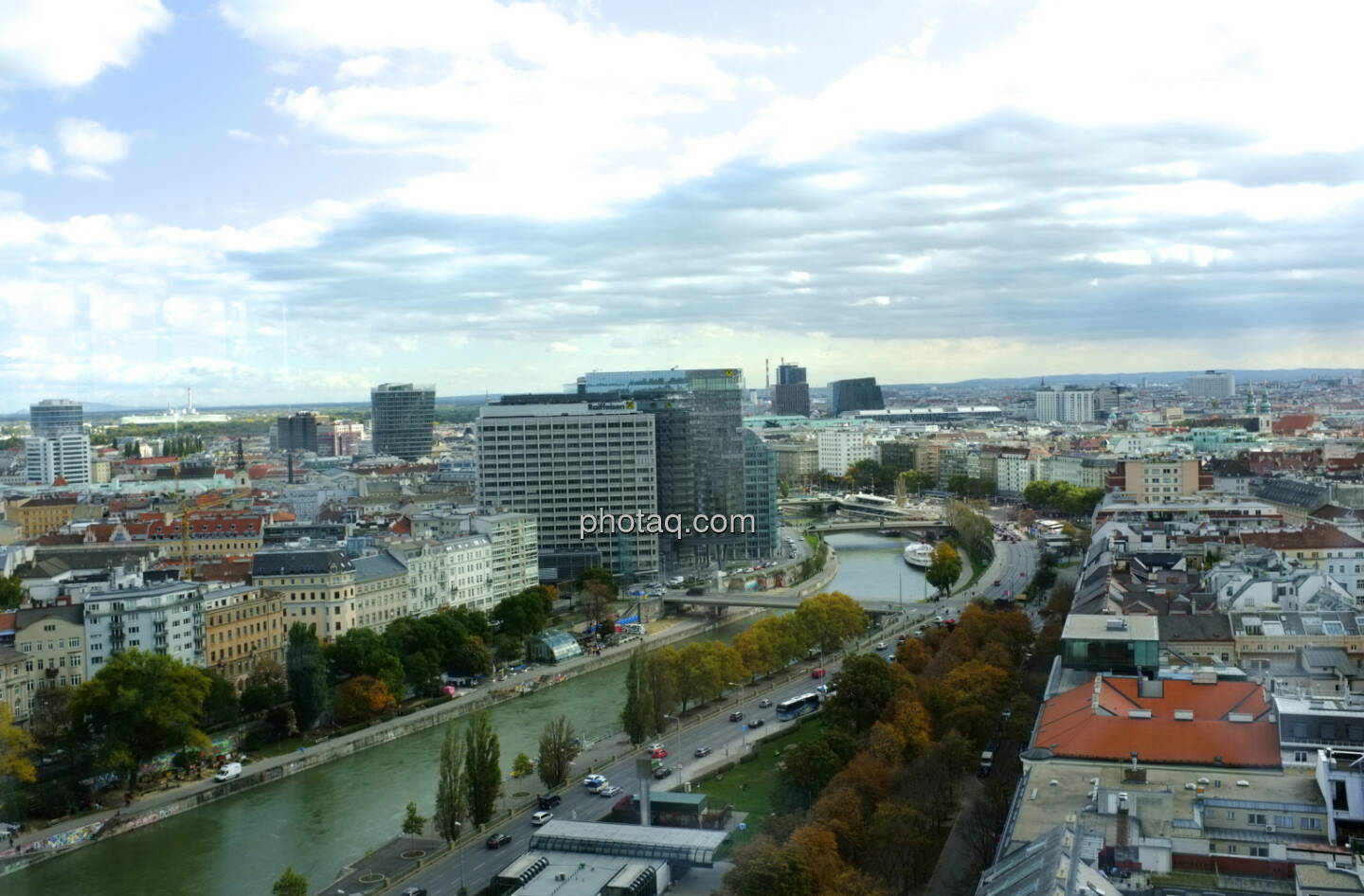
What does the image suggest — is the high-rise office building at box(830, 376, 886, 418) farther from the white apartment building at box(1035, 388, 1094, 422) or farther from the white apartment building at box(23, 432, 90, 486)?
the white apartment building at box(23, 432, 90, 486)

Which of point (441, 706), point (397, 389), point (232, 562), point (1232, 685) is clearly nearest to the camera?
point (1232, 685)

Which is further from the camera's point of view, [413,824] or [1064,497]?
[1064,497]

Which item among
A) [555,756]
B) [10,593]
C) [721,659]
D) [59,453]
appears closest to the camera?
[555,756]

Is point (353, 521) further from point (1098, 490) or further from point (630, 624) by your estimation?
point (1098, 490)

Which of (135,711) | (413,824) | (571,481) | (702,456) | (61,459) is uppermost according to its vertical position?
(702,456)

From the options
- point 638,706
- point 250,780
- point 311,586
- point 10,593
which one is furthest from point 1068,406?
point 250,780

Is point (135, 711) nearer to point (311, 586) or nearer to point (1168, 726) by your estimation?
point (311, 586)

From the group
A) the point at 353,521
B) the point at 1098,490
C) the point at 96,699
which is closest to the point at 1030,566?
the point at 1098,490
